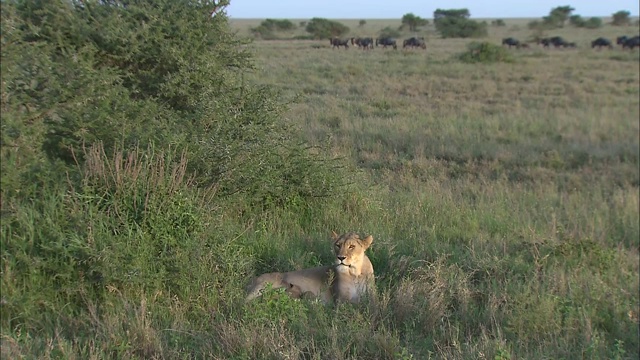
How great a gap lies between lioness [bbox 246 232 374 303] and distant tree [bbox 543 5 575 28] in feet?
251

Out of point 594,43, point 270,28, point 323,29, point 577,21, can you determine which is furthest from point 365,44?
point 577,21

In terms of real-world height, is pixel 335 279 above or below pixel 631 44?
above

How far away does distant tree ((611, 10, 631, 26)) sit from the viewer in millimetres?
79688

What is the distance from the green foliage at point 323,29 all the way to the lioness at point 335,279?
184ft

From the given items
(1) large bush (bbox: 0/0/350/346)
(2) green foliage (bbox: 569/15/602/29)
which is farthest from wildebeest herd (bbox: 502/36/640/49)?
(1) large bush (bbox: 0/0/350/346)

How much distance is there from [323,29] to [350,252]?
187ft

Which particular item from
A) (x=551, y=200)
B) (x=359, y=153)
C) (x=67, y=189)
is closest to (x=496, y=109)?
(x=359, y=153)

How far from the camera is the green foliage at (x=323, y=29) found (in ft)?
194

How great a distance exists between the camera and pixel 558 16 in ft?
250

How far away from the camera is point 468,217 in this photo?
6.85m

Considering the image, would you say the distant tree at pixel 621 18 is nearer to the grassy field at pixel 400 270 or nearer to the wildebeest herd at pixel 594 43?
the wildebeest herd at pixel 594 43

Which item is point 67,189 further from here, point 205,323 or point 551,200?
point 551,200

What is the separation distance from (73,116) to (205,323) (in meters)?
2.41

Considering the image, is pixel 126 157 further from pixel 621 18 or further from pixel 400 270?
pixel 621 18
